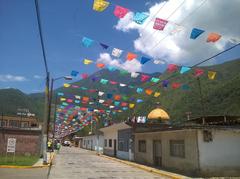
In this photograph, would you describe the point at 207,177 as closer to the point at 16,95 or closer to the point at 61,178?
the point at 61,178

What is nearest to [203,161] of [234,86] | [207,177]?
[207,177]

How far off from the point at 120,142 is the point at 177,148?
56.3 feet

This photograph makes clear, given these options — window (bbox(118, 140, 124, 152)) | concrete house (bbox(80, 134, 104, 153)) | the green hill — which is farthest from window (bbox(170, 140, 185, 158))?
the green hill

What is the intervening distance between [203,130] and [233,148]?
2.08 m

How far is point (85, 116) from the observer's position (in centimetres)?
4950

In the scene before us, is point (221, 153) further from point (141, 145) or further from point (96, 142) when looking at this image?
point (96, 142)

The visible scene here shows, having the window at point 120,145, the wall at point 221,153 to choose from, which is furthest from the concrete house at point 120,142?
the wall at point 221,153

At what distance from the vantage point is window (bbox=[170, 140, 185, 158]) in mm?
19375

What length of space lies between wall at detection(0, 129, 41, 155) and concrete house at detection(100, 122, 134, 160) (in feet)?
30.3

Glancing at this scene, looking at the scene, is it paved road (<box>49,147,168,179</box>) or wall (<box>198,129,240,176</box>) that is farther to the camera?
wall (<box>198,129,240,176</box>)

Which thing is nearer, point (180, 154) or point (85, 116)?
point (180, 154)

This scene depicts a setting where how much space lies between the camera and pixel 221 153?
17422mm

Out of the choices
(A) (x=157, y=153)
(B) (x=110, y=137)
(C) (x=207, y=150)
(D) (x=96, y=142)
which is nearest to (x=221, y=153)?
(C) (x=207, y=150)

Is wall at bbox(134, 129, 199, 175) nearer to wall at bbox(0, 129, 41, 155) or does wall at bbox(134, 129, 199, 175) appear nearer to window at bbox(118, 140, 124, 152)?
window at bbox(118, 140, 124, 152)
